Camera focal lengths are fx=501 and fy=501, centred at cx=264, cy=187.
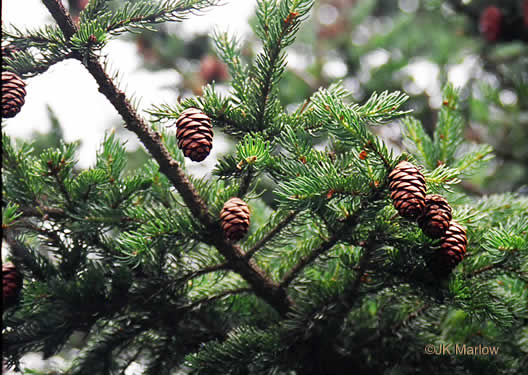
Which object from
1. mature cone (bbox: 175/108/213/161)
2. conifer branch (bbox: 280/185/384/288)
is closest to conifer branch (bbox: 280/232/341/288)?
conifer branch (bbox: 280/185/384/288)

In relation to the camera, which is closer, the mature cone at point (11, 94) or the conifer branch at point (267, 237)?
the mature cone at point (11, 94)

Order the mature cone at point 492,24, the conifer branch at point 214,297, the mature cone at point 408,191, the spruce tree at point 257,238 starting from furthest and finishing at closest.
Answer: the mature cone at point 492,24 < the conifer branch at point 214,297 < the spruce tree at point 257,238 < the mature cone at point 408,191

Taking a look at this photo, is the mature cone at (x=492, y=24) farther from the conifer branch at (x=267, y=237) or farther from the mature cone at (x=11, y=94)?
the mature cone at (x=11, y=94)

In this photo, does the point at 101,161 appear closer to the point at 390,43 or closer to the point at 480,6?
the point at 390,43

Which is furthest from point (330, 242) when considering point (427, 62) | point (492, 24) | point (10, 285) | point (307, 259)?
point (427, 62)

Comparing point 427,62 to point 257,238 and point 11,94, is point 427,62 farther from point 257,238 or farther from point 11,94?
point 11,94

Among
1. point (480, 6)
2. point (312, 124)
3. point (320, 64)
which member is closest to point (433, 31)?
point (480, 6)

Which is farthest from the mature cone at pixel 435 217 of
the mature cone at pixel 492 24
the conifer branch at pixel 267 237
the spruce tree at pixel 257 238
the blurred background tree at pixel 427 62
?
the mature cone at pixel 492 24
